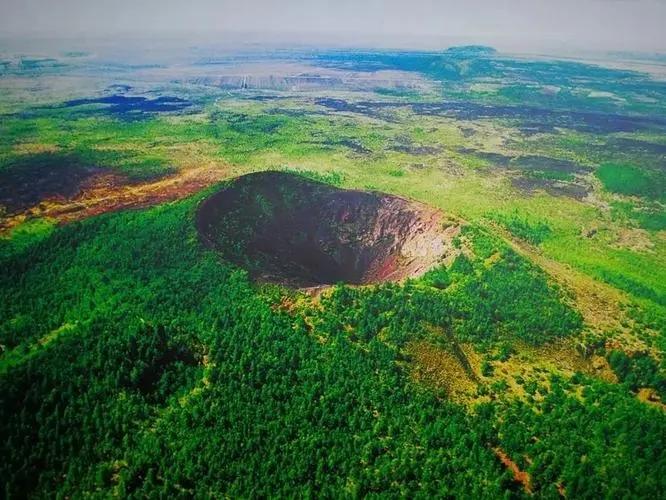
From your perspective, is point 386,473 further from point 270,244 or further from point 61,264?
point 61,264

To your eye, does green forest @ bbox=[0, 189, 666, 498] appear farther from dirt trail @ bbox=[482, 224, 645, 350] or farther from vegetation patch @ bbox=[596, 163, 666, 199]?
vegetation patch @ bbox=[596, 163, 666, 199]

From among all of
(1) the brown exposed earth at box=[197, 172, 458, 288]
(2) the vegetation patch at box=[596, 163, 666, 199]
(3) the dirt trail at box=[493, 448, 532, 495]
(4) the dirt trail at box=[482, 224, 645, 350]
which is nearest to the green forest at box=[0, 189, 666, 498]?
(3) the dirt trail at box=[493, 448, 532, 495]

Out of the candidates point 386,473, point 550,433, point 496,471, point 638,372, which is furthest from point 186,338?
point 638,372

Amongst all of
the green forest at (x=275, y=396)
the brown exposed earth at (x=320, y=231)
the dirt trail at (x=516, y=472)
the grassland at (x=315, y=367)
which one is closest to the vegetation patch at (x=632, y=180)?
the grassland at (x=315, y=367)

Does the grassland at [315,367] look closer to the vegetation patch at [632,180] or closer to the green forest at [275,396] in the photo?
the green forest at [275,396]

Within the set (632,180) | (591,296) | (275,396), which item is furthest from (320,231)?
(632,180)

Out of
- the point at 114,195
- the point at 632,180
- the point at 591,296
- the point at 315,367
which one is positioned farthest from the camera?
the point at 632,180

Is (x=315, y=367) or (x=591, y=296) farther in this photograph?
(x=591, y=296)

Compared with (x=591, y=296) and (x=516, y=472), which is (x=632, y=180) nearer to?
(x=591, y=296)
